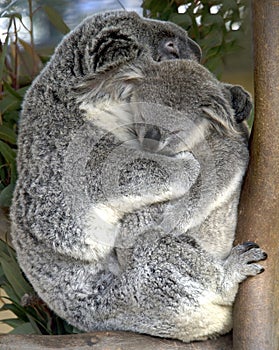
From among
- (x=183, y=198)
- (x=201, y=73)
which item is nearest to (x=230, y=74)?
(x=201, y=73)

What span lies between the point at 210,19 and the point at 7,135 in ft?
3.86

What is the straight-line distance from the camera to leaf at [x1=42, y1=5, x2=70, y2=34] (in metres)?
3.33

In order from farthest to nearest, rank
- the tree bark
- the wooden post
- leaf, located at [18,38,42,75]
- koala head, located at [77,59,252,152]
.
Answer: leaf, located at [18,38,42,75] < koala head, located at [77,59,252,152] < the tree bark < the wooden post

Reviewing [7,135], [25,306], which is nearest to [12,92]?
[7,135]

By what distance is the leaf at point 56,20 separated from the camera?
10.9 feet

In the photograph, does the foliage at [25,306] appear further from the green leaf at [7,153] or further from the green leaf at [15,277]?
the green leaf at [7,153]

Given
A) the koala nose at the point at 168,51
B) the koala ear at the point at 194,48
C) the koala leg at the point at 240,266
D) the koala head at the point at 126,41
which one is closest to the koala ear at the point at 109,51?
the koala head at the point at 126,41

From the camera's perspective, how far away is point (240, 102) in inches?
102

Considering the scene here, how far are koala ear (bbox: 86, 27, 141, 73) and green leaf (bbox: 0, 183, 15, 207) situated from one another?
768mm

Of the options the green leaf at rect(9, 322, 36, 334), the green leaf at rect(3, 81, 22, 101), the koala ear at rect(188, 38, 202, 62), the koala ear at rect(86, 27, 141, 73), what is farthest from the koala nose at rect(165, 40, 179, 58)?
the green leaf at rect(9, 322, 36, 334)

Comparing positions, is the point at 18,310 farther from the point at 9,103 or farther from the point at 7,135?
the point at 9,103

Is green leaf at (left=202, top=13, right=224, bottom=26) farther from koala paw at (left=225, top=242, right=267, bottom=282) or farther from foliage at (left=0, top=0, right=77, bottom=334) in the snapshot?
koala paw at (left=225, top=242, right=267, bottom=282)

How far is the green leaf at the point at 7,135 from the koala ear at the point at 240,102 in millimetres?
1068

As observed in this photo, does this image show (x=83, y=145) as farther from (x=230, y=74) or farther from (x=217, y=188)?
(x=230, y=74)
